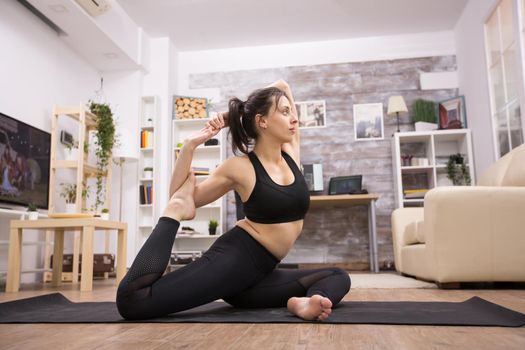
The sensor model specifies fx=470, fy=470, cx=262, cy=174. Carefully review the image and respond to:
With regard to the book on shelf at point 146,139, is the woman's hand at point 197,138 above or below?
below

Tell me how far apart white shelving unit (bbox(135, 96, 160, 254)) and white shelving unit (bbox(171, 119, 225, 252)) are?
275 millimetres

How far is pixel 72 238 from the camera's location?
5180 millimetres

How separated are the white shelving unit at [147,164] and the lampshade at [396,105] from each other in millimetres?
2844

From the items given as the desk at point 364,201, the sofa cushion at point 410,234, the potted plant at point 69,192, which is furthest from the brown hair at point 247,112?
the potted plant at point 69,192

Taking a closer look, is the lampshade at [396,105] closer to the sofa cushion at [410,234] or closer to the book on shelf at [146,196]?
the sofa cushion at [410,234]

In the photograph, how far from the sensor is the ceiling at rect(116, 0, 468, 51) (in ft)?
17.2

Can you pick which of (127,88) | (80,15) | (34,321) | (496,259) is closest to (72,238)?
(127,88)

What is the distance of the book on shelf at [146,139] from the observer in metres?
5.85

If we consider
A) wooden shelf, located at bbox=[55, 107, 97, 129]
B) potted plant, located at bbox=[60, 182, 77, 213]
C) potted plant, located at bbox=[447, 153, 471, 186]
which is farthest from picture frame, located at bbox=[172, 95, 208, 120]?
potted plant, located at bbox=[447, 153, 471, 186]

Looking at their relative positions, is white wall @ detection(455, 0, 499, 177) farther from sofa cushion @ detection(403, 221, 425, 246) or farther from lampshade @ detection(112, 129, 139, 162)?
lampshade @ detection(112, 129, 139, 162)

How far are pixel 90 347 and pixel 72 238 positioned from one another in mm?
4394

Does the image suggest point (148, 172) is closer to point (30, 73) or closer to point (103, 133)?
point (103, 133)

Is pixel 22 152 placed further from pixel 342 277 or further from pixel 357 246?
pixel 357 246

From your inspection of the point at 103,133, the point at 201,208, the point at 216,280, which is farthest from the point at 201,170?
the point at 216,280
